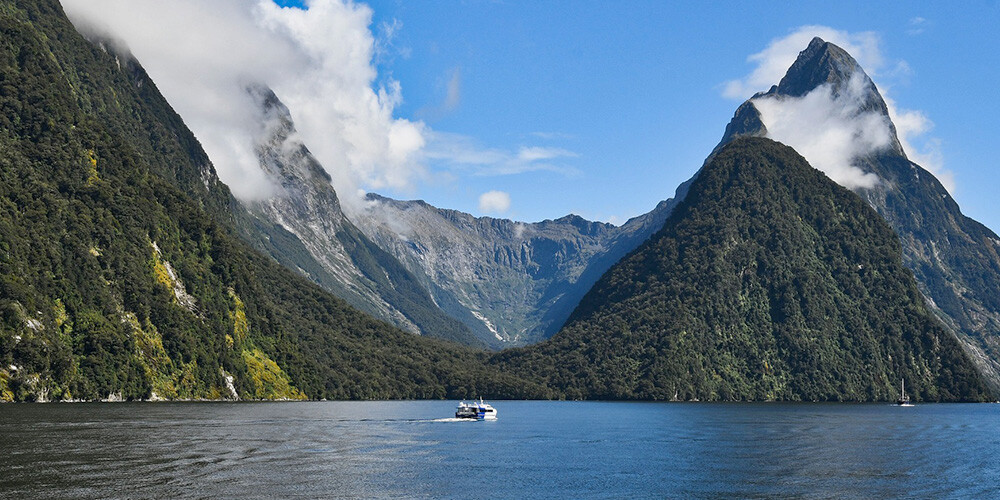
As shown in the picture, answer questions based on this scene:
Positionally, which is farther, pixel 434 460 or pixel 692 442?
pixel 692 442

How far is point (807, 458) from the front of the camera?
142 metres

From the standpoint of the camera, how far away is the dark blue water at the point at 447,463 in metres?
102

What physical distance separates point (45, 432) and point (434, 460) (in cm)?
6038

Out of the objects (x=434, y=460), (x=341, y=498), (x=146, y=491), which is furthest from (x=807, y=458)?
(x=146, y=491)

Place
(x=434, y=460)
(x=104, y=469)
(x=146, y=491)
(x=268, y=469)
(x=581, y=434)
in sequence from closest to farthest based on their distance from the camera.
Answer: (x=146, y=491) → (x=104, y=469) → (x=268, y=469) → (x=434, y=460) → (x=581, y=434)

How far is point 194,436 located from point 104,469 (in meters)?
43.4

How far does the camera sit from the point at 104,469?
10569 cm

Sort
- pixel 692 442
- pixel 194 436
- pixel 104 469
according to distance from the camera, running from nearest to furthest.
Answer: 1. pixel 104 469
2. pixel 194 436
3. pixel 692 442

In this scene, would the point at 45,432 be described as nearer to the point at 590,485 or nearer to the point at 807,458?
the point at 590,485

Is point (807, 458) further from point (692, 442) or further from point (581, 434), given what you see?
point (581, 434)

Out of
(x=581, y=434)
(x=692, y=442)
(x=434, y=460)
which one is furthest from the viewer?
(x=581, y=434)

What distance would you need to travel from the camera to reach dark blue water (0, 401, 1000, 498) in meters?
102

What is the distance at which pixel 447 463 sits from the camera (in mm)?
130500

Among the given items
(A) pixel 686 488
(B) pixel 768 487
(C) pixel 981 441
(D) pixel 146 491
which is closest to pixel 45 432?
(D) pixel 146 491
